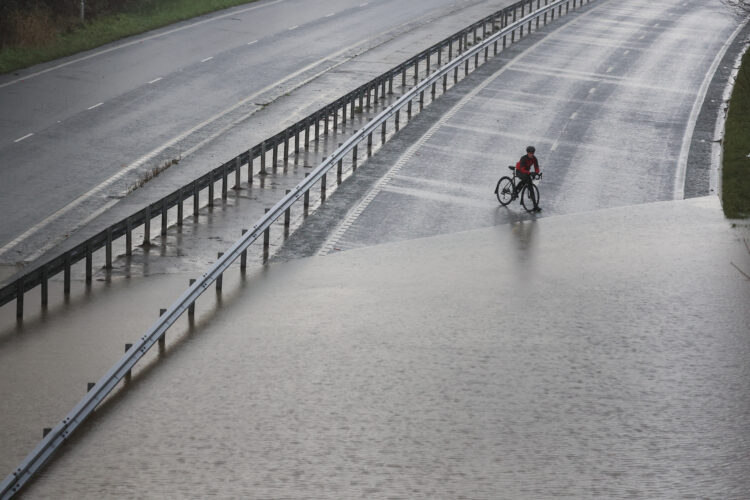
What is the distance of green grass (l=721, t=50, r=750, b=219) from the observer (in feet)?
76.7

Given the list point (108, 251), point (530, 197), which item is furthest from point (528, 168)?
point (108, 251)

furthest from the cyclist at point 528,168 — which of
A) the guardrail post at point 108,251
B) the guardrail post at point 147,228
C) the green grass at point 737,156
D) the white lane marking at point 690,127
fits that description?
the guardrail post at point 108,251

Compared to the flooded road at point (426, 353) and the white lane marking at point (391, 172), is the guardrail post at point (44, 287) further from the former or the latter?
the white lane marking at point (391, 172)

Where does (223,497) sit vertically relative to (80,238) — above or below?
above

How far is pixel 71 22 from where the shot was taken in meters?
45.7

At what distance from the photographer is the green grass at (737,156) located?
23391 mm

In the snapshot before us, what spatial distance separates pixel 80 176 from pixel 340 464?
625 inches

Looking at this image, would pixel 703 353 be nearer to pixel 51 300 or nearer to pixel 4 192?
pixel 51 300

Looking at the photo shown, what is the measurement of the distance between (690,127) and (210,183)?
14.1 meters

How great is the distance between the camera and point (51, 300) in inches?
667

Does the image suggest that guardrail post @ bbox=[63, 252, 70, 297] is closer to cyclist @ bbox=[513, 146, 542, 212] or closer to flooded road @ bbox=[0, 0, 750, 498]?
flooded road @ bbox=[0, 0, 750, 498]

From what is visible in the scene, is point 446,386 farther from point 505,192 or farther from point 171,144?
point 171,144

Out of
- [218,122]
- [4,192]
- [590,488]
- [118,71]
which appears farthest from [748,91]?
[590,488]

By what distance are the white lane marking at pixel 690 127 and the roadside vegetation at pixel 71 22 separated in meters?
20.8
